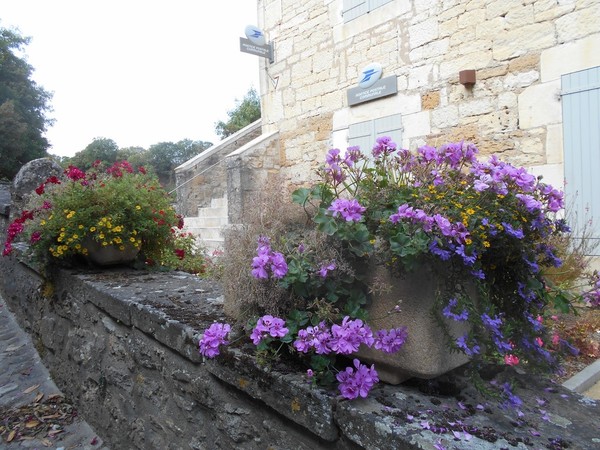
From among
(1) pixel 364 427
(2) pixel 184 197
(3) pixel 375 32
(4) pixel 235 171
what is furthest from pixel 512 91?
(2) pixel 184 197

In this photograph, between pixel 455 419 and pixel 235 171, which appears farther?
pixel 235 171

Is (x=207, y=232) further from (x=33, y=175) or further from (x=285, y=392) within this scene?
(x=285, y=392)

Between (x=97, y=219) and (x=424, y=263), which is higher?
(x=97, y=219)

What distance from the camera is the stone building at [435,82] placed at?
475 centimetres

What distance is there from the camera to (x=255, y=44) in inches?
322

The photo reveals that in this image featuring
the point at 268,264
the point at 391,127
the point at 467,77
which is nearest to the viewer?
the point at 268,264

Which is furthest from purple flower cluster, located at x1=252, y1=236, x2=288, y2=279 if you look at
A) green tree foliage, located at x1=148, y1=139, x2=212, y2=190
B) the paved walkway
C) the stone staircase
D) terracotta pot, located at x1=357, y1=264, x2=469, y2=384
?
green tree foliage, located at x1=148, y1=139, x2=212, y2=190

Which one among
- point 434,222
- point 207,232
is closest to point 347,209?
point 434,222

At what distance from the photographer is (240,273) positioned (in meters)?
1.35

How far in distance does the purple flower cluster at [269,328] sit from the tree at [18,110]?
69.7 ft

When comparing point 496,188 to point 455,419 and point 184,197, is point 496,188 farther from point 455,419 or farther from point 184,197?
point 184,197

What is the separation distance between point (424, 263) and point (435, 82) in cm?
551

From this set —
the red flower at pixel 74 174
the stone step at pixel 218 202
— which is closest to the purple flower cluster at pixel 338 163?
the red flower at pixel 74 174

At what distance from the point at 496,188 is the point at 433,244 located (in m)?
0.30
